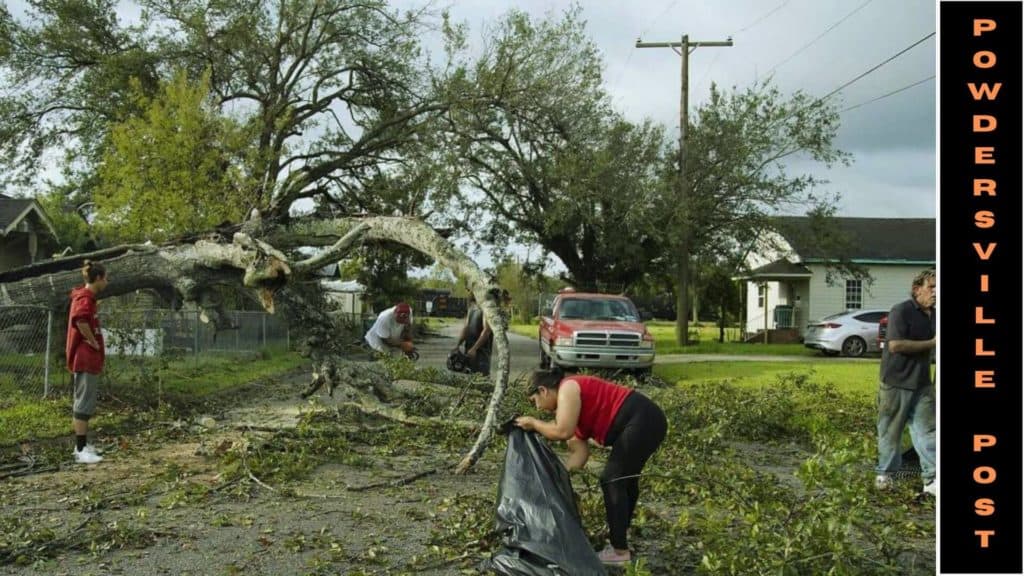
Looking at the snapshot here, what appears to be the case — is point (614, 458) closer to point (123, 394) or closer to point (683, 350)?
point (123, 394)

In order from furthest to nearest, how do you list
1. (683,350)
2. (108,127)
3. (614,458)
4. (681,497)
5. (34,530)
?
(683,350), (108,127), (681,497), (34,530), (614,458)

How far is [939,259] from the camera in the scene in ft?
10.7

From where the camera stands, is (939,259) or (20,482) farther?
(20,482)

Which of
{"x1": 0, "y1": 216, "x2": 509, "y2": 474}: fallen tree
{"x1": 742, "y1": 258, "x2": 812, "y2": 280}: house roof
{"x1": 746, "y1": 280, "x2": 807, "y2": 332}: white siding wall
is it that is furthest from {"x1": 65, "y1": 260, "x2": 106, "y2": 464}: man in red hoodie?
{"x1": 746, "y1": 280, "x2": 807, "y2": 332}: white siding wall

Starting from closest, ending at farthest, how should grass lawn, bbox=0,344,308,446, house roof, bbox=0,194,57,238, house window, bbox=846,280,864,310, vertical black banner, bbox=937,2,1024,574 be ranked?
vertical black banner, bbox=937,2,1024,574 → grass lawn, bbox=0,344,308,446 → house roof, bbox=0,194,57,238 → house window, bbox=846,280,864,310

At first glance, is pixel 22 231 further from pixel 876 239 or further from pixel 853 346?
pixel 876 239

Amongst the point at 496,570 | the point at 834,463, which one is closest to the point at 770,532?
the point at 834,463

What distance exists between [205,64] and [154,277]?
16269 mm

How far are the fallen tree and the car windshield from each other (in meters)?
8.76

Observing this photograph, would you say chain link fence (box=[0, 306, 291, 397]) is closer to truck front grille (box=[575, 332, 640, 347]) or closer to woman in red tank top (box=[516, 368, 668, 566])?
truck front grille (box=[575, 332, 640, 347])

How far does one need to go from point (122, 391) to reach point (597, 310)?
10.3 meters

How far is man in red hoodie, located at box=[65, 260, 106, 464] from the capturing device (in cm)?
843

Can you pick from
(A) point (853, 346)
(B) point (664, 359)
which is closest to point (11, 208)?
(B) point (664, 359)

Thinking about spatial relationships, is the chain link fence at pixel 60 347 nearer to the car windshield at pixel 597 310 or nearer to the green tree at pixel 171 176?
the green tree at pixel 171 176
